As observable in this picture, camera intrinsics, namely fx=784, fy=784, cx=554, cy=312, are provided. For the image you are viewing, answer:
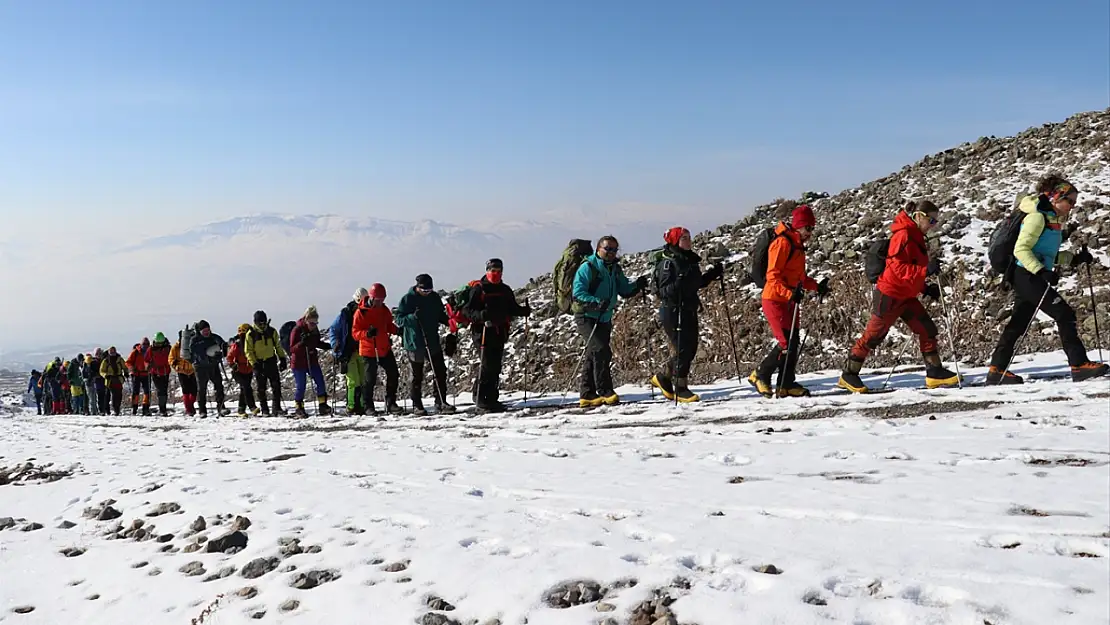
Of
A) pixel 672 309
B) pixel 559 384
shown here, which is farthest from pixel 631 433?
pixel 559 384

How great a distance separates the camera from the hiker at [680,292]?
418 inches

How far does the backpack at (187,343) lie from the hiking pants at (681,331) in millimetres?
13315

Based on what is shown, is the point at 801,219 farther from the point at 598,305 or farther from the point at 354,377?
the point at 354,377

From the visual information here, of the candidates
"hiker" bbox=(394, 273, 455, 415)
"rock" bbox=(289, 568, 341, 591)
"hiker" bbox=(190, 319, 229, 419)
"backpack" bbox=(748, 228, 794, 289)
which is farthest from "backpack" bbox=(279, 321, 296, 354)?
"rock" bbox=(289, 568, 341, 591)

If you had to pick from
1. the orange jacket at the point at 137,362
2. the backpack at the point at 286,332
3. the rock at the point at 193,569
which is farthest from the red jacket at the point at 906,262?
the orange jacket at the point at 137,362

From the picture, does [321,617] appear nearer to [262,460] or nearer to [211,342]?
[262,460]

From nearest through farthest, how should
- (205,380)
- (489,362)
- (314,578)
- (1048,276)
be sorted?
1. (314,578)
2. (1048,276)
3. (489,362)
4. (205,380)

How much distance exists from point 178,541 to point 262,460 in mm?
3207

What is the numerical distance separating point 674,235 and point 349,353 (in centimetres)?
742

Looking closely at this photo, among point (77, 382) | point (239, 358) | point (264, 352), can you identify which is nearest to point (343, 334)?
point (264, 352)

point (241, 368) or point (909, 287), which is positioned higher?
point (909, 287)

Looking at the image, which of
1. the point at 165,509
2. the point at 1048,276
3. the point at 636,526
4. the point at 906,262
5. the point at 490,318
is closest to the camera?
the point at 636,526

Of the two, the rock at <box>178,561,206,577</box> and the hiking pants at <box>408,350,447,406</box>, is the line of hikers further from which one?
the rock at <box>178,561,206,577</box>

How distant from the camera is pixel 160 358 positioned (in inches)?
888
